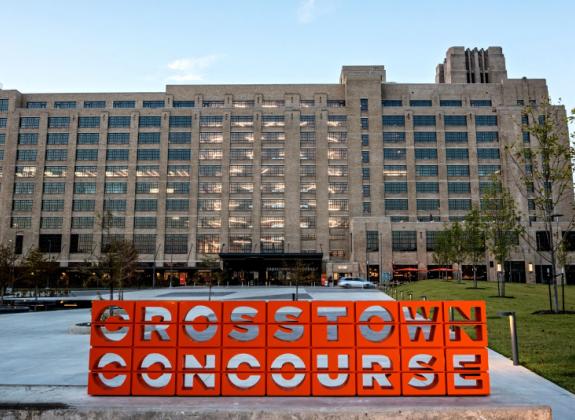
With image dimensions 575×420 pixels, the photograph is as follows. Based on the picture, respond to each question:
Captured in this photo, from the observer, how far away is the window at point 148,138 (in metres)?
88.7

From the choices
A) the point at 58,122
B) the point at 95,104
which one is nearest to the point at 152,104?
the point at 95,104

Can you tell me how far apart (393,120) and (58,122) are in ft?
229

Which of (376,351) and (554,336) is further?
(554,336)

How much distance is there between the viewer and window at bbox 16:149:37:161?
8850cm

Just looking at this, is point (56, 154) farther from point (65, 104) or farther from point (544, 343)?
point (544, 343)

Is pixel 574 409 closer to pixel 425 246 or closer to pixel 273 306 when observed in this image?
pixel 273 306

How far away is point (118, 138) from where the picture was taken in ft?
293

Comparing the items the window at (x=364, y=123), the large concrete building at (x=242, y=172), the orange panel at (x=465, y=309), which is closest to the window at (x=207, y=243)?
the large concrete building at (x=242, y=172)

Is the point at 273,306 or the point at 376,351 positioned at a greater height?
the point at 273,306

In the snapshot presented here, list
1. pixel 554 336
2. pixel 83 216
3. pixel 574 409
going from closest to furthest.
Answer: pixel 574 409, pixel 554 336, pixel 83 216

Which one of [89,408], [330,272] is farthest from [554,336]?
[330,272]

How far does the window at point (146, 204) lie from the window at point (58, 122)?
2279 cm

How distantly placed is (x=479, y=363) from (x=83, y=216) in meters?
90.6

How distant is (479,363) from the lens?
7.35 m
